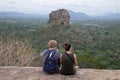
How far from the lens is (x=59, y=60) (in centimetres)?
687

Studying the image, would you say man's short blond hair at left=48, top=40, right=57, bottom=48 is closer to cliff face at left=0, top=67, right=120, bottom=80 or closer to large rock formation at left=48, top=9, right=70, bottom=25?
cliff face at left=0, top=67, right=120, bottom=80

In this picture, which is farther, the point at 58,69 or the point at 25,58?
the point at 25,58

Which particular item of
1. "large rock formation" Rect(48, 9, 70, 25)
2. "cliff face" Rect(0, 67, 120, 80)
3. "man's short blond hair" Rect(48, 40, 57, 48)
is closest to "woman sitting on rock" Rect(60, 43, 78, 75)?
"cliff face" Rect(0, 67, 120, 80)

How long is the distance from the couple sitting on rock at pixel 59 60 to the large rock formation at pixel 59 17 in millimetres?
55567

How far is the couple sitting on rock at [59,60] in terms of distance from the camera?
6680 millimetres

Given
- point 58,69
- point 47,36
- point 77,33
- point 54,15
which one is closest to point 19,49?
point 58,69

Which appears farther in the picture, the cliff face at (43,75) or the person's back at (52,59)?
the person's back at (52,59)

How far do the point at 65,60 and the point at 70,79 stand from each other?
0.50 meters

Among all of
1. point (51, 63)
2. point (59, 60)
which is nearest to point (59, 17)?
point (59, 60)

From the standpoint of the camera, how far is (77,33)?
2319 inches

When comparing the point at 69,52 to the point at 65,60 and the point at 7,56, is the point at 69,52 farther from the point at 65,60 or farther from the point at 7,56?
the point at 7,56

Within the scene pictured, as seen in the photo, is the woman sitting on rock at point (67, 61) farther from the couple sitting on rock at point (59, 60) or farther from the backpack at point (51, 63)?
the backpack at point (51, 63)

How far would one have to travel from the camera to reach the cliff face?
6590 mm

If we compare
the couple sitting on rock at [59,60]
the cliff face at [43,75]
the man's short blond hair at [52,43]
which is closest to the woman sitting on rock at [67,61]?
the couple sitting on rock at [59,60]
